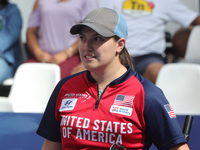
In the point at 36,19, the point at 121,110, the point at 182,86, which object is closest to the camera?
the point at 121,110

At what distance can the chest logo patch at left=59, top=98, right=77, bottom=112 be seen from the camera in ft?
3.80

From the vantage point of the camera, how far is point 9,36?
3.15 m

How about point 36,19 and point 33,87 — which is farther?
point 36,19

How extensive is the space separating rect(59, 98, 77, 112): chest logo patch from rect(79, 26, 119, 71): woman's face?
17cm

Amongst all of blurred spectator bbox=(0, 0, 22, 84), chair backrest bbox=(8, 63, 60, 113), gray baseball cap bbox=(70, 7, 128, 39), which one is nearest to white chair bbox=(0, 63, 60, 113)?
chair backrest bbox=(8, 63, 60, 113)

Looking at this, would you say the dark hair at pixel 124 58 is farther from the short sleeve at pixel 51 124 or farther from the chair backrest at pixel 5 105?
the chair backrest at pixel 5 105

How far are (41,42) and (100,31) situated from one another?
2.25 meters

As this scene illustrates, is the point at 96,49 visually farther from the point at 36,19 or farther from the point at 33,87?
the point at 36,19

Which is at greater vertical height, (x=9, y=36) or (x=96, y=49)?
(x=96, y=49)

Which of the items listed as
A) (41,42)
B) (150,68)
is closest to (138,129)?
(150,68)

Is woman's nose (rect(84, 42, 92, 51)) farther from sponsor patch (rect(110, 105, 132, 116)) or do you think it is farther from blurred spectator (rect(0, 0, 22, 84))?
blurred spectator (rect(0, 0, 22, 84))

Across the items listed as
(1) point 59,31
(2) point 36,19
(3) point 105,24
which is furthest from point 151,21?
(3) point 105,24

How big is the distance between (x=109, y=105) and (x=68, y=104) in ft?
0.59

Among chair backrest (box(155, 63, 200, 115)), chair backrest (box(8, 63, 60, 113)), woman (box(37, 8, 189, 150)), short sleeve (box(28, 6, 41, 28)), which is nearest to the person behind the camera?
woman (box(37, 8, 189, 150))
